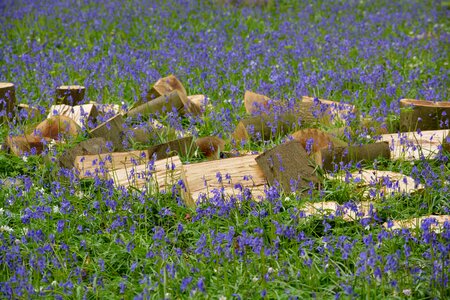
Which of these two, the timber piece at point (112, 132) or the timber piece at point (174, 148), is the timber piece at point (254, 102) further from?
the timber piece at point (112, 132)

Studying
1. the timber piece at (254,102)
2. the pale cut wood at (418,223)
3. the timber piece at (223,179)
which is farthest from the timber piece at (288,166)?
the timber piece at (254,102)

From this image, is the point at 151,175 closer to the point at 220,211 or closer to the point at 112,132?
the point at 220,211

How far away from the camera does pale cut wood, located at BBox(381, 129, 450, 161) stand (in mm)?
4516

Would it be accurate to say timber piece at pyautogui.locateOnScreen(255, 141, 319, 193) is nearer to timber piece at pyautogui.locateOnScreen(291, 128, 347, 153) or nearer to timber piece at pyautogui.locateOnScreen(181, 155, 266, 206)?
timber piece at pyautogui.locateOnScreen(181, 155, 266, 206)

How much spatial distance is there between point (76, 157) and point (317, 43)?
4.98 metres

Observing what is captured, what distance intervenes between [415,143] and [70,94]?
111 inches

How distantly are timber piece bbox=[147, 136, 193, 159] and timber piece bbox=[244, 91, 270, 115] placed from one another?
0.87 m

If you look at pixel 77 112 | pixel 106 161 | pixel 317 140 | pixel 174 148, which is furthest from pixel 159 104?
pixel 317 140

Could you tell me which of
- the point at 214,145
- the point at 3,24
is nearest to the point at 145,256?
the point at 214,145

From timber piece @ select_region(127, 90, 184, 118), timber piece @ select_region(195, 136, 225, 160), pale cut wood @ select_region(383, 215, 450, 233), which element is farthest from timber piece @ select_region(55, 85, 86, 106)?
pale cut wood @ select_region(383, 215, 450, 233)

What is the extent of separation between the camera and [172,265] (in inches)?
116

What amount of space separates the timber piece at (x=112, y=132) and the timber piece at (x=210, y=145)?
576mm

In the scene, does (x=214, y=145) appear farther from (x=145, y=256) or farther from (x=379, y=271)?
(x=379, y=271)

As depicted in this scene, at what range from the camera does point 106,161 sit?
4.43 meters
